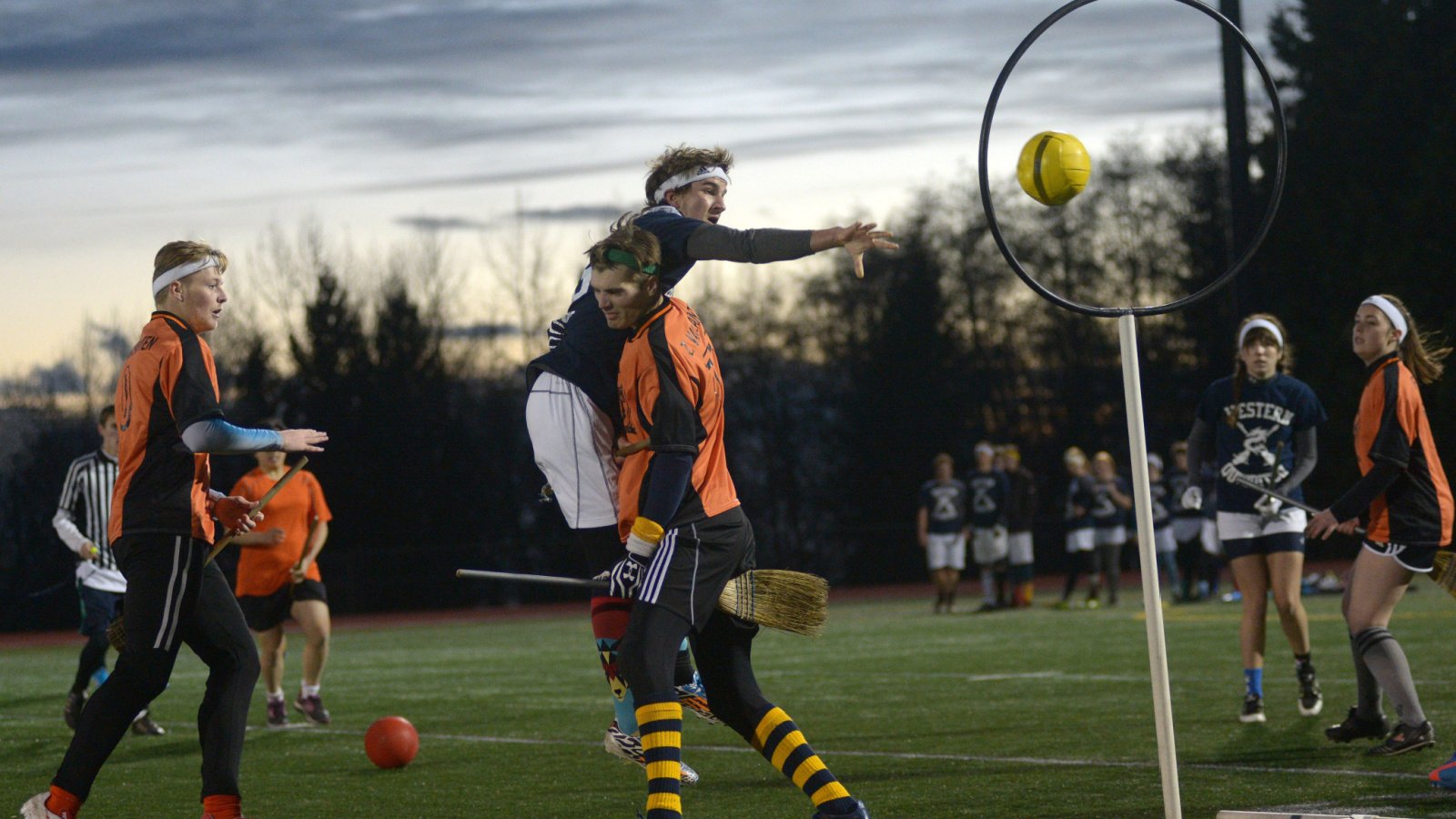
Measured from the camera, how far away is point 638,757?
22.6 ft

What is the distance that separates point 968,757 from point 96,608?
20.1 ft

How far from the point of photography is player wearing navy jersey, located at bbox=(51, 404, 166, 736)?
11.2m

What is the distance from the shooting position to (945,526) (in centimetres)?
2277

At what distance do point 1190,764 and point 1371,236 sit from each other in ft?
109

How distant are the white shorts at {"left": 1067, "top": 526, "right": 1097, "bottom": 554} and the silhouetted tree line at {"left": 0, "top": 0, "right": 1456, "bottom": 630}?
12.7 metres

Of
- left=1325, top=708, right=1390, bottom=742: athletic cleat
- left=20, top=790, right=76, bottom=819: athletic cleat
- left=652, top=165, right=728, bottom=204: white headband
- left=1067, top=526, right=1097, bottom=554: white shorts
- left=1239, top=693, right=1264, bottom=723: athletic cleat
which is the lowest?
left=1067, top=526, right=1097, bottom=554: white shorts

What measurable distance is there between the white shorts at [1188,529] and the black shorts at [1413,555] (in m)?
15.4

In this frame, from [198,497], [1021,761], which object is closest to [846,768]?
[1021,761]

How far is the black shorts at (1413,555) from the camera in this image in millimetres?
7508

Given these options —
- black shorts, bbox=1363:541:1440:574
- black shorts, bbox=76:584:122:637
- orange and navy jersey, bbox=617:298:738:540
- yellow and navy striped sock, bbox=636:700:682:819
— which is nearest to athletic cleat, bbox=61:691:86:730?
black shorts, bbox=76:584:122:637

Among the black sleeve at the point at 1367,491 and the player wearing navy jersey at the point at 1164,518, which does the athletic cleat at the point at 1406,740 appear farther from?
the player wearing navy jersey at the point at 1164,518

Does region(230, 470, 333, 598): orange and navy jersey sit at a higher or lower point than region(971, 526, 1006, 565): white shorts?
higher

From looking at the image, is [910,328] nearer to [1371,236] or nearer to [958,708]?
[1371,236]

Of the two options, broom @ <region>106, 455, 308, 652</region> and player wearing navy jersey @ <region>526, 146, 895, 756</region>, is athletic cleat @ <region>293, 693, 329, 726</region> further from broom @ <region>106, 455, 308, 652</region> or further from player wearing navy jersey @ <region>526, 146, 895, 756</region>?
player wearing navy jersey @ <region>526, 146, 895, 756</region>
